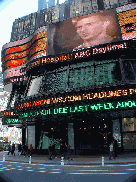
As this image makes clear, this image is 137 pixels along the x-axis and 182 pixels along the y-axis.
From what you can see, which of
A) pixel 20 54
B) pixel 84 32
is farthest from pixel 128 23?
pixel 20 54

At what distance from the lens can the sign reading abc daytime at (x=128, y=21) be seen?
24134 millimetres

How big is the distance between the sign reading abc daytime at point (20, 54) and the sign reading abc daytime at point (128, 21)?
40.0 feet

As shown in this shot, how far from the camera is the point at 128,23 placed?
24688mm

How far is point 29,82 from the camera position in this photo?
26.4 meters

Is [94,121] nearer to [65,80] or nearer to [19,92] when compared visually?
[65,80]

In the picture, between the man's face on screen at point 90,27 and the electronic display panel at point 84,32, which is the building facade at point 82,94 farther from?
the man's face on screen at point 90,27

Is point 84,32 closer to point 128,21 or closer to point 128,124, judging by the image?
point 128,21

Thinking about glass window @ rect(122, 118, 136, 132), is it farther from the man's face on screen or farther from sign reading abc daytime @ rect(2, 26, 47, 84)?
sign reading abc daytime @ rect(2, 26, 47, 84)

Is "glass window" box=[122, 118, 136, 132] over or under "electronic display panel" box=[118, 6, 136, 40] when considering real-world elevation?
under

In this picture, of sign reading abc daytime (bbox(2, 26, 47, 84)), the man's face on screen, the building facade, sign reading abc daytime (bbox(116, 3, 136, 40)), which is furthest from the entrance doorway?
sign reading abc daytime (bbox(2, 26, 47, 84))

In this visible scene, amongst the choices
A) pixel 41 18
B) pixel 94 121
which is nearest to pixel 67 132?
pixel 94 121

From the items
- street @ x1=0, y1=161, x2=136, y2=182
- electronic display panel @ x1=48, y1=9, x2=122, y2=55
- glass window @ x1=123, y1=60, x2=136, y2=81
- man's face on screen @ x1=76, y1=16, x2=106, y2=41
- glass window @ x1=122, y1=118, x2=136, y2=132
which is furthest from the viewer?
man's face on screen @ x1=76, y1=16, x2=106, y2=41

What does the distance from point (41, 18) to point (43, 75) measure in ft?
136

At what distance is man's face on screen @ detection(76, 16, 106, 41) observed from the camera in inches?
1048
